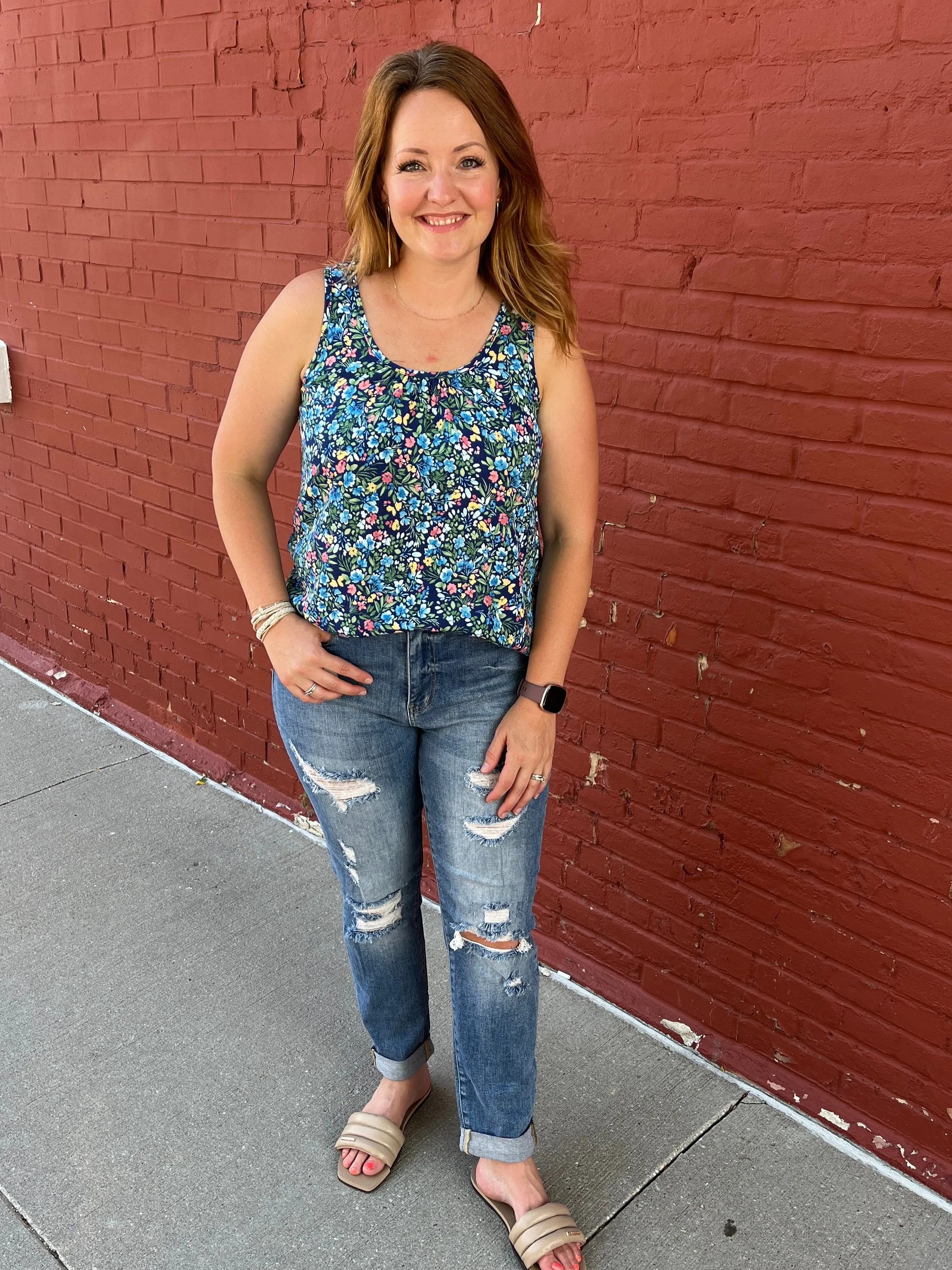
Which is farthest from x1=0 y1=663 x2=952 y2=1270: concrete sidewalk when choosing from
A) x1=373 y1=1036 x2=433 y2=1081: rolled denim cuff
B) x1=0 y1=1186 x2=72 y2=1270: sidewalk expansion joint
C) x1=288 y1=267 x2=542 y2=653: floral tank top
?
x1=288 y1=267 x2=542 y2=653: floral tank top

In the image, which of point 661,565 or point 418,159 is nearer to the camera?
point 418,159

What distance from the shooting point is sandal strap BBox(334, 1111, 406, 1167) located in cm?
236

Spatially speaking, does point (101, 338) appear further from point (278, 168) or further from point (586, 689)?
point (586, 689)

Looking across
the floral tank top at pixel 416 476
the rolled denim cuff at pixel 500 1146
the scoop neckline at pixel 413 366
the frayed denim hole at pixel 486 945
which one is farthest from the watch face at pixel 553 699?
the rolled denim cuff at pixel 500 1146

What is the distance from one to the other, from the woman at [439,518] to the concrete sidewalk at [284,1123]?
261mm

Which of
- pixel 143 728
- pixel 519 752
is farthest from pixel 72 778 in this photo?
pixel 519 752

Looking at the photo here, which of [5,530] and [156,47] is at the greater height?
[156,47]

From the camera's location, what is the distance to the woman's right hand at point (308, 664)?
6.38 feet

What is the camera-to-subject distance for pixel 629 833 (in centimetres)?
Answer: 277

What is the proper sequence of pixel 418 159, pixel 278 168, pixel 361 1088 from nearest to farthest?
pixel 418 159, pixel 361 1088, pixel 278 168

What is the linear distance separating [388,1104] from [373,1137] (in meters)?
0.08

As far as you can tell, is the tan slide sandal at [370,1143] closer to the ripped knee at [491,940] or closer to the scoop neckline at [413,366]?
the ripped knee at [491,940]

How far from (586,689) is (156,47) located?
7.60 feet

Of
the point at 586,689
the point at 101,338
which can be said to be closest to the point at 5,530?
the point at 101,338
